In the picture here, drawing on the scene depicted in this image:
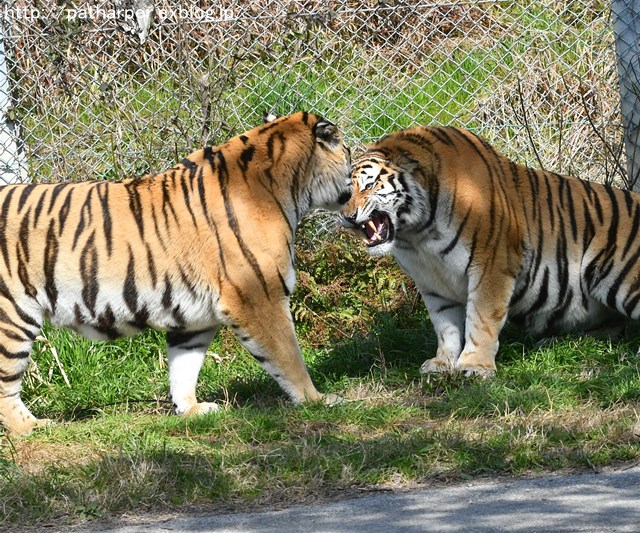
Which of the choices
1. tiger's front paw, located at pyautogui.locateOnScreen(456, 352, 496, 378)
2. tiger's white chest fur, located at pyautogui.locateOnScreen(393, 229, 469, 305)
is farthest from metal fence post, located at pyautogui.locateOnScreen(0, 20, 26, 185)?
tiger's front paw, located at pyautogui.locateOnScreen(456, 352, 496, 378)

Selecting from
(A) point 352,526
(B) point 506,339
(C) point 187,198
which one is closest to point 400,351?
(B) point 506,339

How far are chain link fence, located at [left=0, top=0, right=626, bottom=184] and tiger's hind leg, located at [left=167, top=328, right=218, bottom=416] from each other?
157 cm

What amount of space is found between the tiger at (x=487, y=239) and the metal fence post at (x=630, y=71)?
1.37 feet

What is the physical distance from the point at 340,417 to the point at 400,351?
1.27 metres

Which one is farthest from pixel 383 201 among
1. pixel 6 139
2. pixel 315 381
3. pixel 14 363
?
pixel 6 139

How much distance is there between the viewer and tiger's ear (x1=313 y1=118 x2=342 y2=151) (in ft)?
18.6

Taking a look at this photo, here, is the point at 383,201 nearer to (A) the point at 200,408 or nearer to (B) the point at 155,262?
(B) the point at 155,262

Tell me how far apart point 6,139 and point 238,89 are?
155 centimetres

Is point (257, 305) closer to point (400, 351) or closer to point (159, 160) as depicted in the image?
point (400, 351)

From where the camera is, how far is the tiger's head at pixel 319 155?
562 cm

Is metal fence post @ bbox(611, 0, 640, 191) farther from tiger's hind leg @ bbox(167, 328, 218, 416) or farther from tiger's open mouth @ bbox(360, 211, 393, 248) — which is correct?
tiger's hind leg @ bbox(167, 328, 218, 416)

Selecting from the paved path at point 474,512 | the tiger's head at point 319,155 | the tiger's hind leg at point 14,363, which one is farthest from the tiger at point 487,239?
the tiger's hind leg at point 14,363

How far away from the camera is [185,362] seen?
5676 millimetres

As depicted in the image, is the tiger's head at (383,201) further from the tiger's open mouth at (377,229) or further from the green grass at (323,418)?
the green grass at (323,418)
